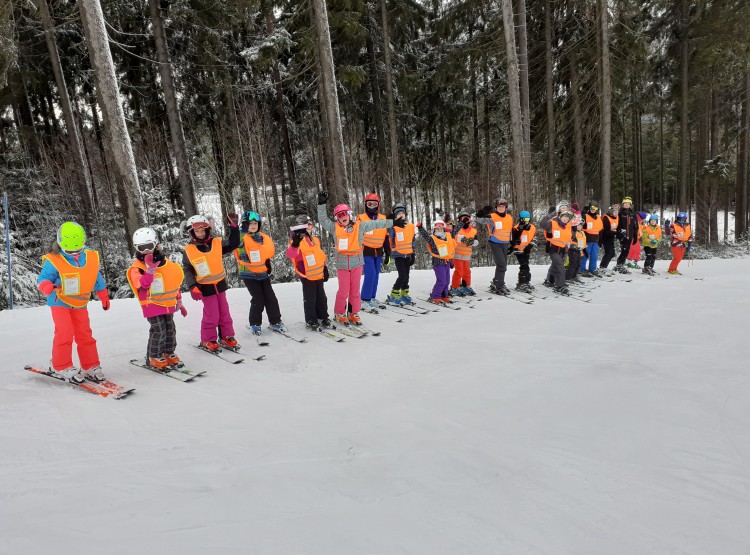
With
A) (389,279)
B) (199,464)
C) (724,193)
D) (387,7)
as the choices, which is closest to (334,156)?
(389,279)

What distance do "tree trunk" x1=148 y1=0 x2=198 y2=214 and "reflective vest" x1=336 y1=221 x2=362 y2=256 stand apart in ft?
37.0

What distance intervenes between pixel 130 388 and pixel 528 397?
3878 mm

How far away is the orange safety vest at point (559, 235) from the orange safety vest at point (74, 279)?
7934 millimetres

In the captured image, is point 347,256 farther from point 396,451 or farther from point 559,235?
point 559,235

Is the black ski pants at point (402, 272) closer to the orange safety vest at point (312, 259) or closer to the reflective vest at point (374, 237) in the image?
the reflective vest at point (374, 237)

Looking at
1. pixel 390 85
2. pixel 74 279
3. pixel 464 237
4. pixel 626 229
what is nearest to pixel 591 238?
pixel 626 229

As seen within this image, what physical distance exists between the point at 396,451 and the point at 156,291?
3.16m

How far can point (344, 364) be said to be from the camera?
5.08m

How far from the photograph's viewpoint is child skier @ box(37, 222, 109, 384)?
4328 millimetres

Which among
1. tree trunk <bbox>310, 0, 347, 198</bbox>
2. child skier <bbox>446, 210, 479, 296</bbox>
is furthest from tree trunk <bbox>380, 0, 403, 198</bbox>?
child skier <bbox>446, 210, 479, 296</bbox>

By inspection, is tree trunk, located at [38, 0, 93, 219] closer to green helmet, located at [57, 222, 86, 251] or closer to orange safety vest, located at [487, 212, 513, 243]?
green helmet, located at [57, 222, 86, 251]

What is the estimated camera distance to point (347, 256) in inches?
264

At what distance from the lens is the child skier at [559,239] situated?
29.5ft

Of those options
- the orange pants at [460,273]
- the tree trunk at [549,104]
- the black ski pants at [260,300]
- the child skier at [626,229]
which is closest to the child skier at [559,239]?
the orange pants at [460,273]
